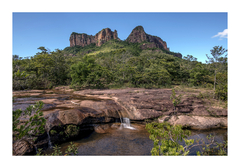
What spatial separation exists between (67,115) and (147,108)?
6.59 metres

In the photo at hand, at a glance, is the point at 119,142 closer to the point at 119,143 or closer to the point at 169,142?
the point at 119,143

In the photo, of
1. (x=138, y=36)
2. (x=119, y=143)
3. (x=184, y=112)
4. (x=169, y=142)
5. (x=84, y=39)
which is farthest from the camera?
(x=84, y=39)

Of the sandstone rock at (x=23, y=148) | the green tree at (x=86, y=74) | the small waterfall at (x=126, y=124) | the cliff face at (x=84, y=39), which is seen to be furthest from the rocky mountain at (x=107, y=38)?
the sandstone rock at (x=23, y=148)

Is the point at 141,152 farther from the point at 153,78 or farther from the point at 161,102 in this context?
the point at 153,78

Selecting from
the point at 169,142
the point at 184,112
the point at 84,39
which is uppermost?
the point at 84,39

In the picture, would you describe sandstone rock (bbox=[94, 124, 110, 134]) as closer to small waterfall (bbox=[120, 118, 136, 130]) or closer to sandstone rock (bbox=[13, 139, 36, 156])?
small waterfall (bbox=[120, 118, 136, 130])

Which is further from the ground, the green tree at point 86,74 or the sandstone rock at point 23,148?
the green tree at point 86,74

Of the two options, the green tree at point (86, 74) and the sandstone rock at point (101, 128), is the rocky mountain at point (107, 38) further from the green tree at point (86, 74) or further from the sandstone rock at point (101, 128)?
the sandstone rock at point (101, 128)

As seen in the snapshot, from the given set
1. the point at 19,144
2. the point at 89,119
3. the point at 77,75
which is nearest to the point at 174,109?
the point at 89,119

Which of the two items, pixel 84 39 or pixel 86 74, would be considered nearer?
pixel 86 74

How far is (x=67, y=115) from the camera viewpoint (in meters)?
7.58

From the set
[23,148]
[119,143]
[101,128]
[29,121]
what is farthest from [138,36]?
[29,121]

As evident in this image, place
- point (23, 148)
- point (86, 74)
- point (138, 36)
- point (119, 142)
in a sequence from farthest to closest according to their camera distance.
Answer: point (138, 36)
point (86, 74)
point (119, 142)
point (23, 148)

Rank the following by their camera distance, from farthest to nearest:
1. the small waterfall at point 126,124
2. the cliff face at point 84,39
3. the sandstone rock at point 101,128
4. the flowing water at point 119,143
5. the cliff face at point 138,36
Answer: the cliff face at point 84,39 → the cliff face at point 138,36 → the small waterfall at point 126,124 → the sandstone rock at point 101,128 → the flowing water at point 119,143
